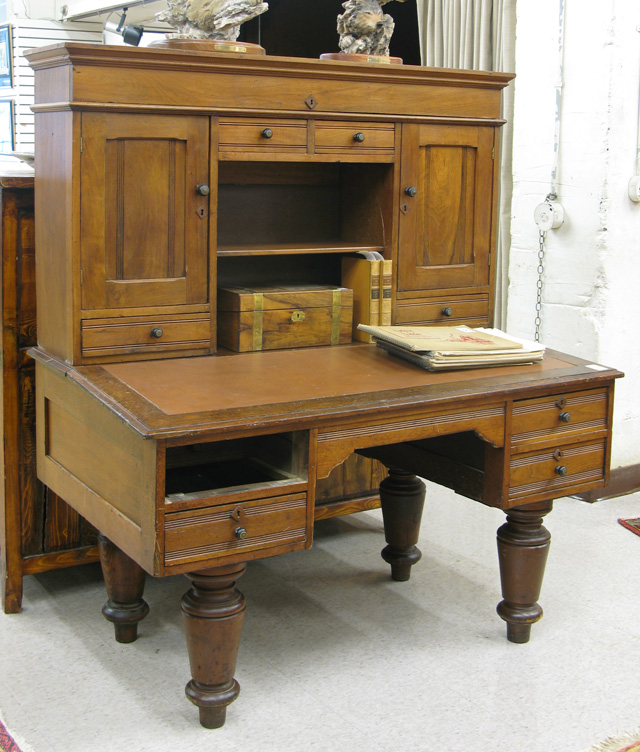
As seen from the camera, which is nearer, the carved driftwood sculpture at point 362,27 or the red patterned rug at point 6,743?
the red patterned rug at point 6,743

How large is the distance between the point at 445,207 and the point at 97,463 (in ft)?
4.50

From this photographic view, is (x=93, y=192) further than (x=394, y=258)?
No

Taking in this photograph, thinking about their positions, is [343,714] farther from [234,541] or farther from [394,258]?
[394,258]

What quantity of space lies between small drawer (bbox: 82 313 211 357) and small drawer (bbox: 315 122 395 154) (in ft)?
1.96

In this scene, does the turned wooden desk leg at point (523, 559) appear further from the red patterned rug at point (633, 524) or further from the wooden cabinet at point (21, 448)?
the wooden cabinet at point (21, 448)

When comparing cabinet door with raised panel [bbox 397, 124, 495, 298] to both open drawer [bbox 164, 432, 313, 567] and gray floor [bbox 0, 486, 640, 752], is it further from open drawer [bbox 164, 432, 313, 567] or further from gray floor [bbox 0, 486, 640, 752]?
gray floor [bbox 0, 486, 640, 752]

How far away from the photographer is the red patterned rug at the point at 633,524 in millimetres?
3740

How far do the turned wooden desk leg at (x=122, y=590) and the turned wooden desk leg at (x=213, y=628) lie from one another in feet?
1.61

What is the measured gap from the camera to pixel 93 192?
250 cm

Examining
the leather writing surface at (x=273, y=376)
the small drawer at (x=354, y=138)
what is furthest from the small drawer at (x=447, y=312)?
the small drawer at (x=354, y=138)

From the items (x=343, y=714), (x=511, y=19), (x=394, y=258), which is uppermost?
(x=511, y=19)

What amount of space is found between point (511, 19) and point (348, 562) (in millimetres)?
2339

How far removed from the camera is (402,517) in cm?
325

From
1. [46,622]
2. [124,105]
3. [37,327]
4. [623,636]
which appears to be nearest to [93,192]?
[124,105]
